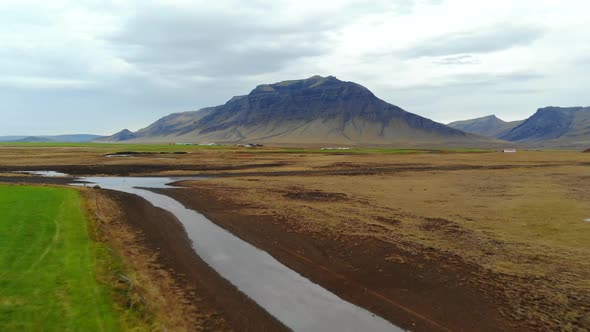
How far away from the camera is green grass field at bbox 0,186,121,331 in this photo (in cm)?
970

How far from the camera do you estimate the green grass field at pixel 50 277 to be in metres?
9.70

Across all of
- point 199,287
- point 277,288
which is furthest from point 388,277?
point 199,287

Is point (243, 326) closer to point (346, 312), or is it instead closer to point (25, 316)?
point (346, 312)

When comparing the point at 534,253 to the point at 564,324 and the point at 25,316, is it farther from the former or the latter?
the point at 25,316

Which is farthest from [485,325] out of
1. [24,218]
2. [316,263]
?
[24,218]

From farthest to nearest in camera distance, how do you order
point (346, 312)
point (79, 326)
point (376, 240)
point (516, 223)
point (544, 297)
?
1. point (516, 223)
2. point (376, 240)
3. point (544, 297)
4. point (346, 312)
5. point (79, 326)

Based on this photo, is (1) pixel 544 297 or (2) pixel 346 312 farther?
(1) pixel 544 297

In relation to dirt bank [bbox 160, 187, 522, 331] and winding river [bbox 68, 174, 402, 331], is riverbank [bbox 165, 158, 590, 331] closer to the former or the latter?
dirt bank [bbox 160, 187, 522, 331]

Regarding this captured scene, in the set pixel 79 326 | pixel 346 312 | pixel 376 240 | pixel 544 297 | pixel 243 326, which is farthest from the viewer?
pixel 376 240

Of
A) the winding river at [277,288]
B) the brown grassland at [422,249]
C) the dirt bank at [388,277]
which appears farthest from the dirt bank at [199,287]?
the dirt bank at [388,277]

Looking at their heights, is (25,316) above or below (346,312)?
above

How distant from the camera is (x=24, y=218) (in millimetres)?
20047

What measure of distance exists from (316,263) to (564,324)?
28.6 feet

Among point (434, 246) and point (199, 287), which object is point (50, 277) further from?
point (434, 246)
